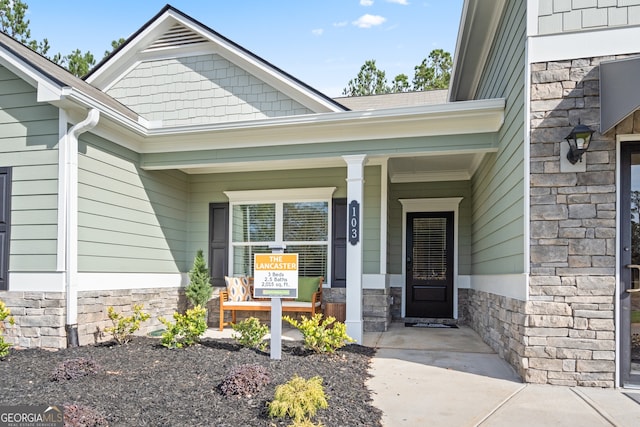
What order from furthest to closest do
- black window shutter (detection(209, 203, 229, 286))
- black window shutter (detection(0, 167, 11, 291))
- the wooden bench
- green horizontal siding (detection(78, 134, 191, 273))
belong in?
black window shutter (detection(209, 203, 229, 286))
the wooden bench
green horizontal siding (detection(78, 134, 191, 273))
black window shutter (detection(0, 167, 11, 291))

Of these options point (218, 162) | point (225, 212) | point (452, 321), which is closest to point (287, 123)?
point (218, 162)

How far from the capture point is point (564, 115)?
395 centimetres

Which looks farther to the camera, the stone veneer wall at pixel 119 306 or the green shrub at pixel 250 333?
the stone veneer wall at pixel 119 306

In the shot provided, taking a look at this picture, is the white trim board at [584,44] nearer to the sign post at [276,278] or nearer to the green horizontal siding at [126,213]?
the sign post at [276,278]

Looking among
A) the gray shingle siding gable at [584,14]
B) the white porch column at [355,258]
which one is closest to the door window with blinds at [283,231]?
the white porch column at [355,258]

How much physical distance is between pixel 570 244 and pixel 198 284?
5.17 m

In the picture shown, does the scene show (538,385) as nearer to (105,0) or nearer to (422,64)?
(105,0)

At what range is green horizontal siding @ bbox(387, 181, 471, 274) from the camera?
26.7 feet

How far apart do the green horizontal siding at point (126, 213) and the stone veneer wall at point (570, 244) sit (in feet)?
16.1

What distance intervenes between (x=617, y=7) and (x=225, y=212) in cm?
586

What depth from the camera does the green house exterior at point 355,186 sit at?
385 centimetres

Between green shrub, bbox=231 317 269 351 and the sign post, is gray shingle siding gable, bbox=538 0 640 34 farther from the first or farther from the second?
green shrub, bbox=231 317 269 351

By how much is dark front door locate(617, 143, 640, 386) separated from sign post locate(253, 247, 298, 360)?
295 cm

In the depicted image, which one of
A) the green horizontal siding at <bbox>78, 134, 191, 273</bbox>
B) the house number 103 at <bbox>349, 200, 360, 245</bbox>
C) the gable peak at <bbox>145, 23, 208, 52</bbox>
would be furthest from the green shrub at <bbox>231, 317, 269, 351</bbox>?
the gable peak at <bbox>145, 23, 208, 52</bbox>
